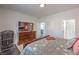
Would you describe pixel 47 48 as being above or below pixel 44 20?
A: below

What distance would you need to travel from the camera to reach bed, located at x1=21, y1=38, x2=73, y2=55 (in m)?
1.50

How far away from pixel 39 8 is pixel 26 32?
1.20 ft

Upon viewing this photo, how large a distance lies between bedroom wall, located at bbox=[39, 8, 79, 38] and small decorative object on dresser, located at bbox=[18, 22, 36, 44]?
0.59 feet

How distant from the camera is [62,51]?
150 centimetres

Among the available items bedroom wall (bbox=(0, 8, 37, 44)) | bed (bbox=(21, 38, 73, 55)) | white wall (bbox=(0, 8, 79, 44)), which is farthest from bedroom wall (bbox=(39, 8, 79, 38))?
bedroom wall (bbox=(0, 8, 37, 44))

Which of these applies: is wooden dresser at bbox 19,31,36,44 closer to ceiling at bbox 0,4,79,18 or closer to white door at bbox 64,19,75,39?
ceiling at bbox 0,4,79,18

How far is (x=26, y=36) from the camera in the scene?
1533 mm

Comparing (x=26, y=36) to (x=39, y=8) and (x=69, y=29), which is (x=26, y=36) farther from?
(x=69, y=29)

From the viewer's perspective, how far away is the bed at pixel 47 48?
4.92 feet

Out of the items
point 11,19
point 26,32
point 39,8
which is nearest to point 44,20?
point 39,8

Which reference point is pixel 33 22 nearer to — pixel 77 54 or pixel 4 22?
pixel 4 22

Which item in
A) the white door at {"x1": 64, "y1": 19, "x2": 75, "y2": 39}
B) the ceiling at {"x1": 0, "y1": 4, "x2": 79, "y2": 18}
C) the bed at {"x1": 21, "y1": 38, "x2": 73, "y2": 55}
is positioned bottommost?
the bed at {"x1": 21, "y1": 38, "x2": 73, "y2": 55}

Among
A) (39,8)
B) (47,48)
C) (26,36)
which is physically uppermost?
(39,8)
